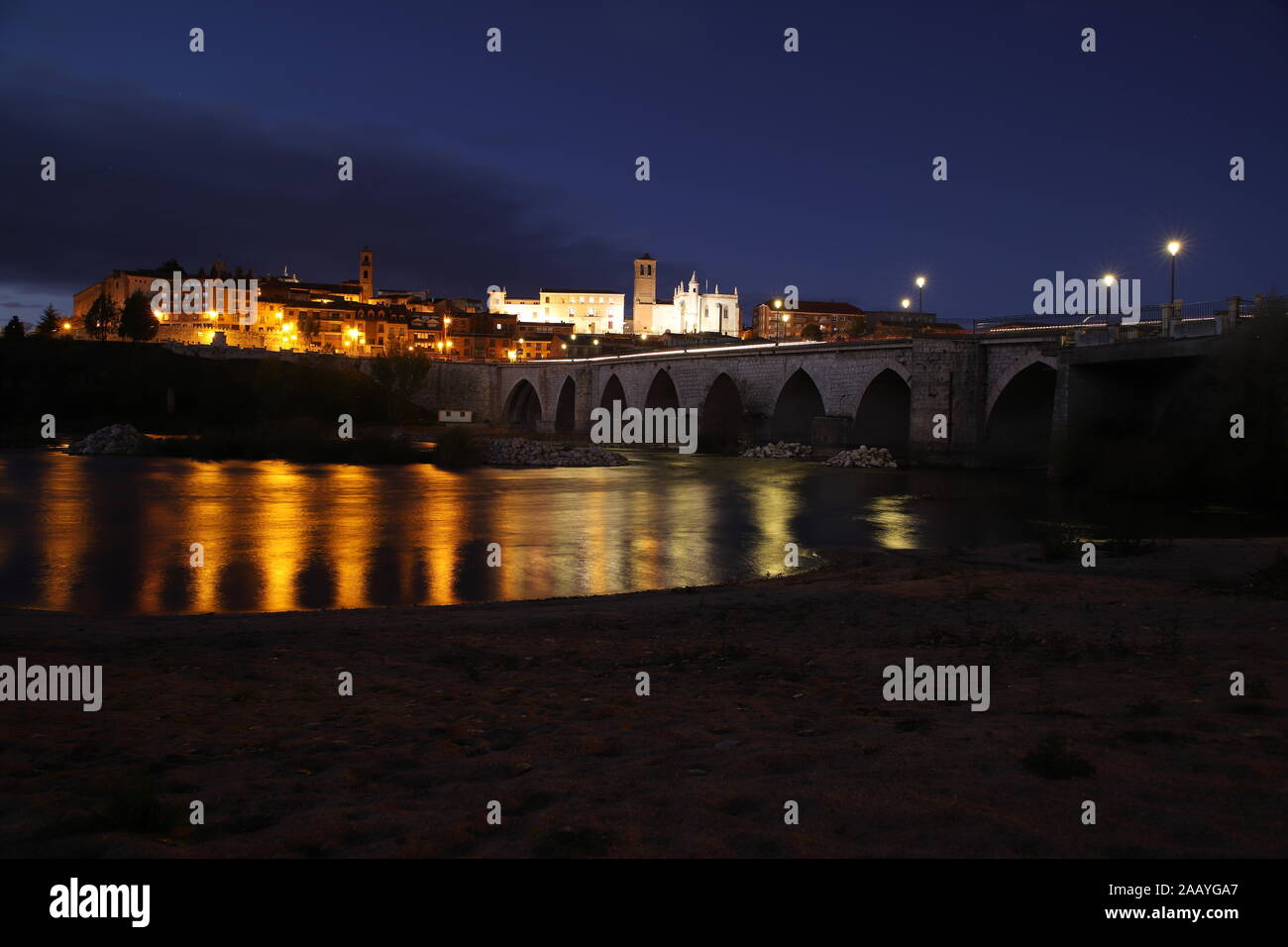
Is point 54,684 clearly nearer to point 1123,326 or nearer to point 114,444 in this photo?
point 1123,326

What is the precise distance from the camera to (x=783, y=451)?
55.4 metres

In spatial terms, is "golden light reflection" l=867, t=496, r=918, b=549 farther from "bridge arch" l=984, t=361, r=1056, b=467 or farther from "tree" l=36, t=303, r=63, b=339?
"tree" l=36, t=303, r=63, b=339

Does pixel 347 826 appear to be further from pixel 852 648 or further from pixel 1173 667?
pixel 1173 667

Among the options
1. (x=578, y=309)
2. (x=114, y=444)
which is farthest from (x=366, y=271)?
(x=114, y=444)

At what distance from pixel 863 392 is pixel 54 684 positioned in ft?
153

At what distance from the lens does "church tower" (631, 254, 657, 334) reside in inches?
6378

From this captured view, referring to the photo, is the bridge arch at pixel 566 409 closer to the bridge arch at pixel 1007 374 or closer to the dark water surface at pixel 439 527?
the dark water surface at pixel 439 527

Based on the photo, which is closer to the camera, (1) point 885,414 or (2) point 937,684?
(2) point 937,684

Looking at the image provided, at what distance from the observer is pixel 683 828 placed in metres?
4.11

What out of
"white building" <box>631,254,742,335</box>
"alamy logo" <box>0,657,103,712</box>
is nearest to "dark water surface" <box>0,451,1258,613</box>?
"alamy logo" <box>0,657,103,712</box>

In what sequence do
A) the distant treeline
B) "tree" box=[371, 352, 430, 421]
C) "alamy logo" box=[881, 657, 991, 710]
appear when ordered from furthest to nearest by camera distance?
"tree" box=[371, 352, 430, 421] → the distant treeline → "alamy logo" box=[881, 657, 991, 710]

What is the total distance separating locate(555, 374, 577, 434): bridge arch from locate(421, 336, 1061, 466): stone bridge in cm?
452
